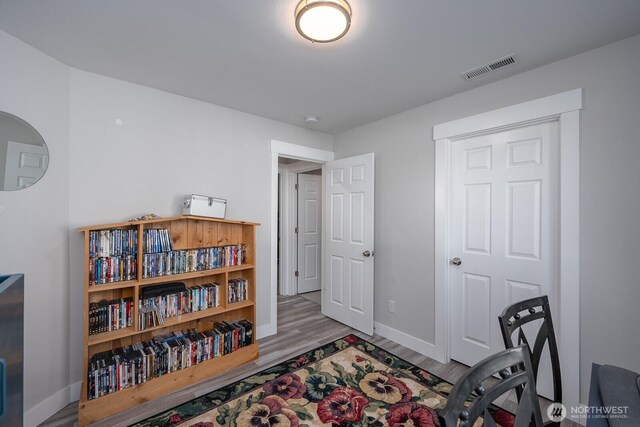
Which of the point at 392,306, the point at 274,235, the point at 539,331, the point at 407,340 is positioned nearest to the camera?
the point at 539,331

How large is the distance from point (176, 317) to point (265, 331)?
1054 millimetres

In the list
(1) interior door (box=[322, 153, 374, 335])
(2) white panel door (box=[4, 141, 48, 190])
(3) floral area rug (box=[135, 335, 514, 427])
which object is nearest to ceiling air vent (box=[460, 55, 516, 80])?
(1) interior door (box=[322, 153, 374, 335])

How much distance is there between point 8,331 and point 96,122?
179cm

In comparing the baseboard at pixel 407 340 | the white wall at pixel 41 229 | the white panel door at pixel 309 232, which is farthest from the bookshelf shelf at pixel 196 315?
the white panel door at pixel 309 232

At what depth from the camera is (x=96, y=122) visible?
212cm

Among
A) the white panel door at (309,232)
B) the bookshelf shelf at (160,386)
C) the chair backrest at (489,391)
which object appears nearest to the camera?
the chair backrest at (489,391)

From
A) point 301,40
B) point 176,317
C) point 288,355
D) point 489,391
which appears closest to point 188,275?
point 176,317

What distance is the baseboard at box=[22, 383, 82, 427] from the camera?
174 cm

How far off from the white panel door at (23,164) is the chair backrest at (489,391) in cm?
250

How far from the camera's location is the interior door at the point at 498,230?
204 centimetres

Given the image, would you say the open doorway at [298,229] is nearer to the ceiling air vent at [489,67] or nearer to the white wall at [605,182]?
the ceiling air vent at [489,67]

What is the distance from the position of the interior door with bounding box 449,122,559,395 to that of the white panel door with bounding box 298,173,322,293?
2.62 m

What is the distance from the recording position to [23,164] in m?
1.75

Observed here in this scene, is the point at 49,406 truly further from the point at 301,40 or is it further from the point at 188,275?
the point at 301,40
